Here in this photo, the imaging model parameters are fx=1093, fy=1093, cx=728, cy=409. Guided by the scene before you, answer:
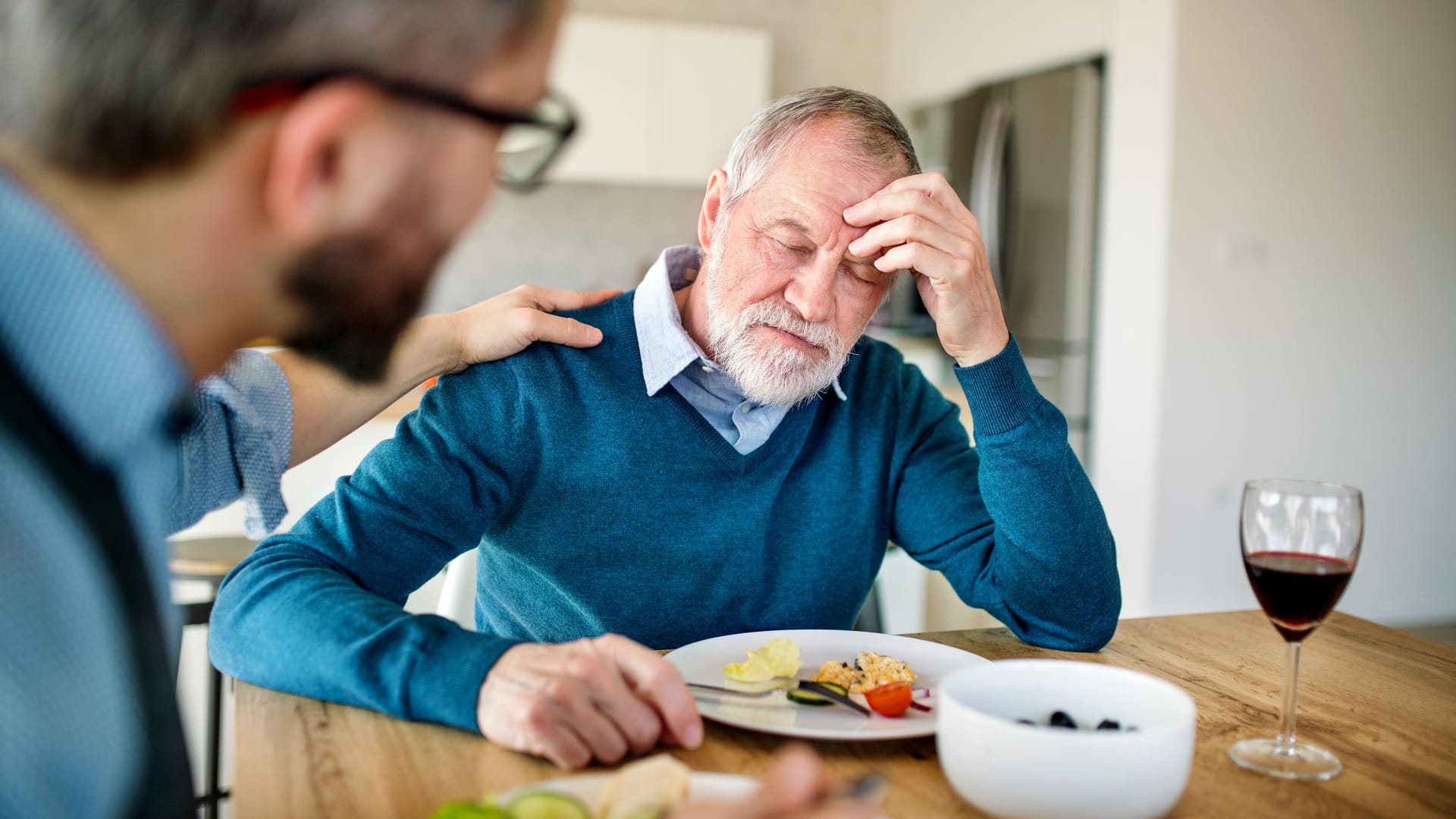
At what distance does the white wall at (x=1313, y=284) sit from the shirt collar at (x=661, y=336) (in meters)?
2.53

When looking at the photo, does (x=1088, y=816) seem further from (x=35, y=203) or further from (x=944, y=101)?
(x=944, y=101)

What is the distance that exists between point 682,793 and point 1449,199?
426 cm

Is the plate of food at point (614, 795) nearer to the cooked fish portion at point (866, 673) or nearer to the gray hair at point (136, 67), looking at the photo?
the cooked fish portion at point (866, 673)

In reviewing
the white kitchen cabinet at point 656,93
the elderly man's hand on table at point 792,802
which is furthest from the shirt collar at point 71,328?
the white kitchen cabinet at point 656,93

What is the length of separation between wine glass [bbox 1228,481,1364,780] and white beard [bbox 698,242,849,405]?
61 centimetres

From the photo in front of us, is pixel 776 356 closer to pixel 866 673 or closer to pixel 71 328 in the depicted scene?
pixel 866 673

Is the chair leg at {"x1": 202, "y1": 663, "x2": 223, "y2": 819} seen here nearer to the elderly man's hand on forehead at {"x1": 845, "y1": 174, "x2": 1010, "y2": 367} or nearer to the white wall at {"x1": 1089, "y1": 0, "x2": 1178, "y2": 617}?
the elderly man's hand on forehead at {"x1": 845, "y1": 174, "x2": 1010, "y2": 367}

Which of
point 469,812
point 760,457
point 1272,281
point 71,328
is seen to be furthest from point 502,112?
point 1272,281

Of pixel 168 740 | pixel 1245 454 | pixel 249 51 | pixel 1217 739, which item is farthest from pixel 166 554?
pixel 1245 454

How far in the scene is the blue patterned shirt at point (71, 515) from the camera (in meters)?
0.53

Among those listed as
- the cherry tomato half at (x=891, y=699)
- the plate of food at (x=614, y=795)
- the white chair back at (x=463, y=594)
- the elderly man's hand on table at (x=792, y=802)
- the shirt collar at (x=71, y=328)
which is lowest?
the white chair back at (x=463, y=594)

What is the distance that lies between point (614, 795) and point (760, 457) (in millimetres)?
750

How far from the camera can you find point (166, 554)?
2.21 feet

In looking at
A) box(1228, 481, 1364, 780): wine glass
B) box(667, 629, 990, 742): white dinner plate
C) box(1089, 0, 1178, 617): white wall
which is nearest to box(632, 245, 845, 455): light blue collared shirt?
box(667, 629, 990, 742): white dinner plate
